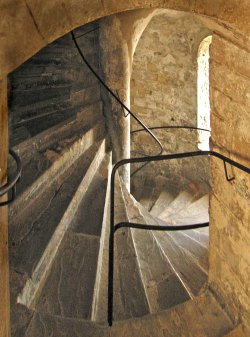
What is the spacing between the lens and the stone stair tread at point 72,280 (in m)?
3.20

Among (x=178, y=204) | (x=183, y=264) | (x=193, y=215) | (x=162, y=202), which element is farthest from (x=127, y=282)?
(x=162, y=202)

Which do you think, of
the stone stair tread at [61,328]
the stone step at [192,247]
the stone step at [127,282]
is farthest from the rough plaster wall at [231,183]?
the stone stair tread at [61,328]

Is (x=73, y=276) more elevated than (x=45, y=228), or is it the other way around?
(x=45, y=228)

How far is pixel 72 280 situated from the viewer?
339cm

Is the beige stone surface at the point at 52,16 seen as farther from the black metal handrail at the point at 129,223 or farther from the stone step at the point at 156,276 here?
the stone step at the point at 156,276

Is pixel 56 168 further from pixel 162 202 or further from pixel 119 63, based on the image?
pixel 162 202

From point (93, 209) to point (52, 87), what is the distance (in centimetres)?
182

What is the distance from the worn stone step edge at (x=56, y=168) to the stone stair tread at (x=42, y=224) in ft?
0.25

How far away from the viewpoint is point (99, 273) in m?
3.57

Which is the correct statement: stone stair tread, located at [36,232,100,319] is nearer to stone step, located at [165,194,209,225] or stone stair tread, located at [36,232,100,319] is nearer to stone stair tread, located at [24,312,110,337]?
stone stair tread, located at [24,312,110,337]

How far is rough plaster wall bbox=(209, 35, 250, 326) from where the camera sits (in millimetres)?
2719

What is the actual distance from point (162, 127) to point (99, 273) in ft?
14.2

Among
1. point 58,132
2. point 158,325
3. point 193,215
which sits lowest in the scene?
point 158,325

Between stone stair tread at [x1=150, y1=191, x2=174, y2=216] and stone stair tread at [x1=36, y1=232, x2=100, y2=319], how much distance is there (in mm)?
3483
